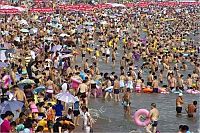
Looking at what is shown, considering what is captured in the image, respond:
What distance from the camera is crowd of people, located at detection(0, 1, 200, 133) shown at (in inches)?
579

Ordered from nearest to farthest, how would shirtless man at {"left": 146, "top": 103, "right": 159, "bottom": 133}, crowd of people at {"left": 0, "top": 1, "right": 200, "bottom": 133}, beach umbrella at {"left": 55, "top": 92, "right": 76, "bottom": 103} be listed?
1. crowd of people at {"left": 0, "top": 1, "right": 200, "bottom": 133}
2. beach umbrella at {"left": 55, "top": 92, "right": 76, "bottom": 103}
3. shirtless man at {"left": 146, "top": 103, "right": 159, "bottom": 133}

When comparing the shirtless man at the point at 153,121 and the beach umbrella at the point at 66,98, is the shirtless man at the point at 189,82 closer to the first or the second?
the shirtless man at the point at 153,121

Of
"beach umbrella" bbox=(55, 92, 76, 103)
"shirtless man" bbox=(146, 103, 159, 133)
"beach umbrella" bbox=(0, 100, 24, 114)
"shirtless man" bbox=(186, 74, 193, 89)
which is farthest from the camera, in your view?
"shirtless man" bbox=(186, 74, 193, 89)

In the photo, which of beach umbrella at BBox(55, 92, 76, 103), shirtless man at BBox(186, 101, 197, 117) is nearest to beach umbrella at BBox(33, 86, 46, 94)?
beach umbrella at BBox(55, 92, 76, 103)

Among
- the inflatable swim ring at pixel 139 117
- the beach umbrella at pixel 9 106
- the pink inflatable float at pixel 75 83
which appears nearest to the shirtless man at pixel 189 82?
the pink inflatable float at pixel 75 83

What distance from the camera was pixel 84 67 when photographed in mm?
24562

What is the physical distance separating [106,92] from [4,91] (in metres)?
4.92

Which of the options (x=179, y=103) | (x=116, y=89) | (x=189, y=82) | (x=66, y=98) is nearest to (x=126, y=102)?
(x=179, y=103)

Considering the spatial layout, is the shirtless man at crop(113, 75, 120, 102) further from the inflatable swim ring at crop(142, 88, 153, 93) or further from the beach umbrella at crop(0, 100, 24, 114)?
the beach umbrella at crop(0, 100, 24, 114)

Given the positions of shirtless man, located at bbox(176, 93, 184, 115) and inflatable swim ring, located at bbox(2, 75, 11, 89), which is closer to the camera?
inflatable swim ring, located at bbox(2, 75, 11, 89)

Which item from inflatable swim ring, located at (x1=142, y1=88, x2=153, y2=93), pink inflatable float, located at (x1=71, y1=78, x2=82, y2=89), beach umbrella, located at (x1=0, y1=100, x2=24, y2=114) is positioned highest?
beach umbrella, located at (x1=0, y1=100, x2=24, y2=114)

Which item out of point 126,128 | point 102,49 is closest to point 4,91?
point 126,128

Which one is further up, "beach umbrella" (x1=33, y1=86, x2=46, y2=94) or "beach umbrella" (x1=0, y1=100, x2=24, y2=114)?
"beach umbrella" (x1=0, y1=100, x2=24, y2=114)

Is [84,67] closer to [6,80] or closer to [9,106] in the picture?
[6,80]
